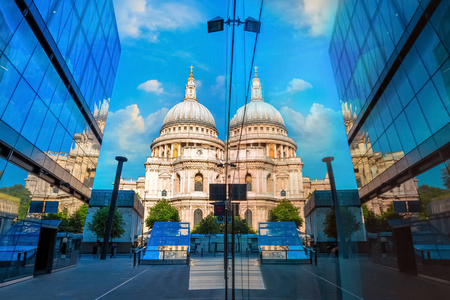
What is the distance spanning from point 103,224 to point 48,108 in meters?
27.4

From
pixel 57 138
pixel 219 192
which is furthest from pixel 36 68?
pixel 219 192

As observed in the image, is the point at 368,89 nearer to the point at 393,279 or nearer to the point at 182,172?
the point at 393,279

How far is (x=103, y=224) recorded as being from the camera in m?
39.2

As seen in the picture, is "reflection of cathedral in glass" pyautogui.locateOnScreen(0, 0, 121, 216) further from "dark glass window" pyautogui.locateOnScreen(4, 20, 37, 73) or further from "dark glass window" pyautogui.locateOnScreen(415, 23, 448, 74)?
"dark glass window" pyautogui.locateOnScreen(415, 23, 448, 74)

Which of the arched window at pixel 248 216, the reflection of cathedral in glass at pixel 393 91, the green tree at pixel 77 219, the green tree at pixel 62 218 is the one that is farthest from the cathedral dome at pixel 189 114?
the reflection of cathedral in glass at pixel 393 91

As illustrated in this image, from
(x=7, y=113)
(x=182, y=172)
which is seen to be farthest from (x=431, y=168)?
(x=182, y=172)

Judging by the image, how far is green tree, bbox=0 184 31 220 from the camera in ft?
40.8

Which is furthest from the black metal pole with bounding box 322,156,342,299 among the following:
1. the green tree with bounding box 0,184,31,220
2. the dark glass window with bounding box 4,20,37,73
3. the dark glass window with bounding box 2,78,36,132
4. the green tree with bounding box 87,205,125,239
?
the green tree with bounding box 87,205,125,239

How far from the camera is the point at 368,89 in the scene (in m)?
2.04

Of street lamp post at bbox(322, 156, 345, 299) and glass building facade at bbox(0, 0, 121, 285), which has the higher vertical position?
glass building facade at bbox(0, 0, 121, 285)

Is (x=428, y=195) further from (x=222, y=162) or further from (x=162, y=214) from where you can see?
(x=162, y=214)

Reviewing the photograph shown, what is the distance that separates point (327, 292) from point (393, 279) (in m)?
0.56

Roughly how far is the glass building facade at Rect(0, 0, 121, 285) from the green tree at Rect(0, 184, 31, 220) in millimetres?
43

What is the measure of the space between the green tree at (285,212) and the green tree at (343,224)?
1.18 m
